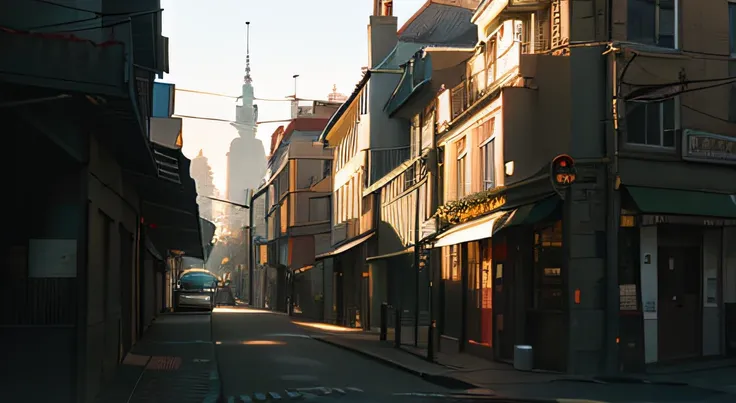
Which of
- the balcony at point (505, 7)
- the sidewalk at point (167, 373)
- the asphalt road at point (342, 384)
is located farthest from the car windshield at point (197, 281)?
the balcony at point (505, 7)

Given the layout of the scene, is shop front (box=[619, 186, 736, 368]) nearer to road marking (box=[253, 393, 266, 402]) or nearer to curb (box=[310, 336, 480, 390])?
curb (box=[310, 336, 480, 390])

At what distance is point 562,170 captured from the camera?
61.8 ft

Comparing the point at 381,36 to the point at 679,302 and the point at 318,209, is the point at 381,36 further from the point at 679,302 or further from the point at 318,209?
the point at 679,302

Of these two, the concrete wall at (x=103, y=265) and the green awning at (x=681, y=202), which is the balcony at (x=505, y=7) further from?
the concrete wall at (x=103, y=265)

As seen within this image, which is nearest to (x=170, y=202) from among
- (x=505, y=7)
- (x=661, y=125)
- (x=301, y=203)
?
(x=505, y=7)

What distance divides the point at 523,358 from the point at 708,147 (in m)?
5.47

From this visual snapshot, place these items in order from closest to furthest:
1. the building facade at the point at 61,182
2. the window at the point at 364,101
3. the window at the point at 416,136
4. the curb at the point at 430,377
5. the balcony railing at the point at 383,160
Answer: the building facade at the point at 61,182, the curb at the point at 430,377, the window at the point at 416,136, the balcony railing at the point at 383,160, the window at the point at 364,101

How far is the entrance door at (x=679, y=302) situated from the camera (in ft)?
66.0

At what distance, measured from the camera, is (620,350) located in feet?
63.9

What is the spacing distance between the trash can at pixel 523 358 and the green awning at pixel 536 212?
2.52 metres

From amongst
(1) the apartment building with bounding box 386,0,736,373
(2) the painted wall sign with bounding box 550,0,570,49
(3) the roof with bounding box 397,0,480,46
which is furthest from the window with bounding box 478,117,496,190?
(3) the roof with bounding box 397,0,480,46

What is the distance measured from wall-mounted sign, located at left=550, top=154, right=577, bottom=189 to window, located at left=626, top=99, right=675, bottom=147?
1.66 meters

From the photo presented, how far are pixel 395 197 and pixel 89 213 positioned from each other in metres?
23.6

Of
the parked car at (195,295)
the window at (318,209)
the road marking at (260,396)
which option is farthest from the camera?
the window at (318,209)
